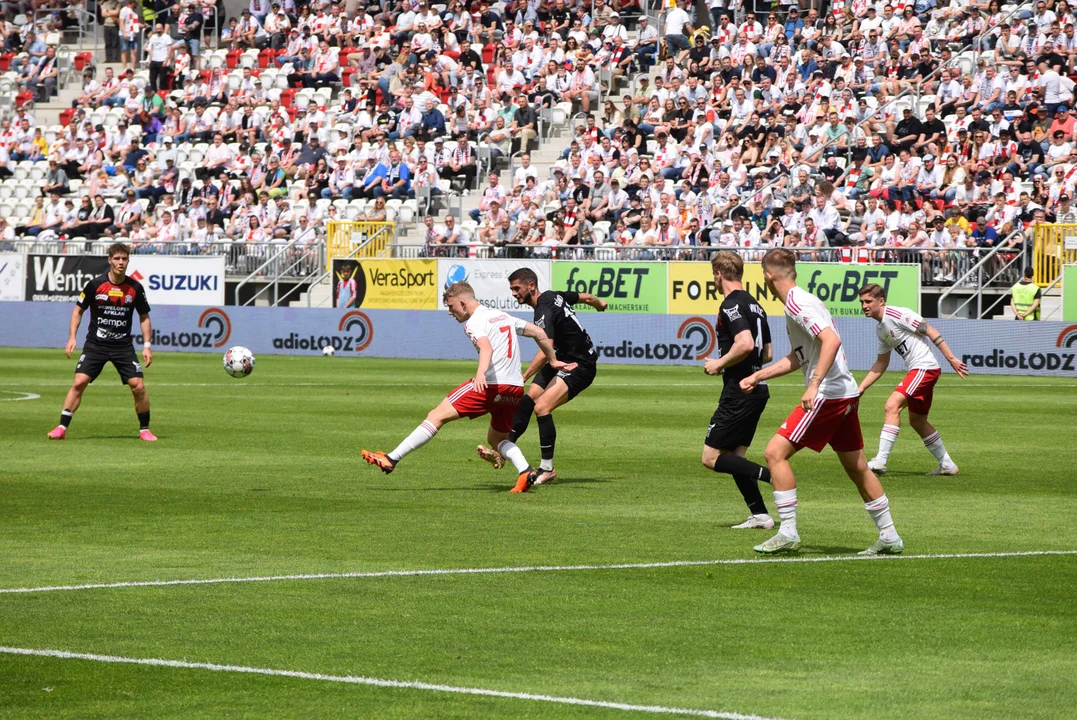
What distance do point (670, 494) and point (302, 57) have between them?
122 ft

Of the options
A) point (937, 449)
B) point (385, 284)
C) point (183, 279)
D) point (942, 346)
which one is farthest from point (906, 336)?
point (183, 279)

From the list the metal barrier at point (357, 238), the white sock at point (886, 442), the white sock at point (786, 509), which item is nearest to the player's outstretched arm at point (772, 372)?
the white sock at point (786, 509)

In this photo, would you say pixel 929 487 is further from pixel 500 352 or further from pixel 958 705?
pixel 958 705

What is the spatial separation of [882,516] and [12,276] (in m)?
35.7

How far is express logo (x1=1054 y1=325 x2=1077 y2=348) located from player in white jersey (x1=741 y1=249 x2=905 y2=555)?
2068cm

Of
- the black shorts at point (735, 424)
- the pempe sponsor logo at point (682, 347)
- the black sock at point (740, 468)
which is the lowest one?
the pempe sponsor logo at point (682, 347)

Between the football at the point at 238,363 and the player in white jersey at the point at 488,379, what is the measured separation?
7.62 meters

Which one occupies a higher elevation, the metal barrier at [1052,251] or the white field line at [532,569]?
the metal barrier at [1052,251]

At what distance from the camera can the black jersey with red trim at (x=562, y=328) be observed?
14734 millimetres

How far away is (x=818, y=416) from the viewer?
9883mm

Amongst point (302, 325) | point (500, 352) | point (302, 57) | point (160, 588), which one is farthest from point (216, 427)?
point (302, 57)

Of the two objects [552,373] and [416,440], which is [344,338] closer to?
[552,373]

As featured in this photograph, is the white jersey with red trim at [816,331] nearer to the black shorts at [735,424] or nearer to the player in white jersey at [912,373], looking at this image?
the black shorts at [735,424]

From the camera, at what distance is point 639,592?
28.9 ft
